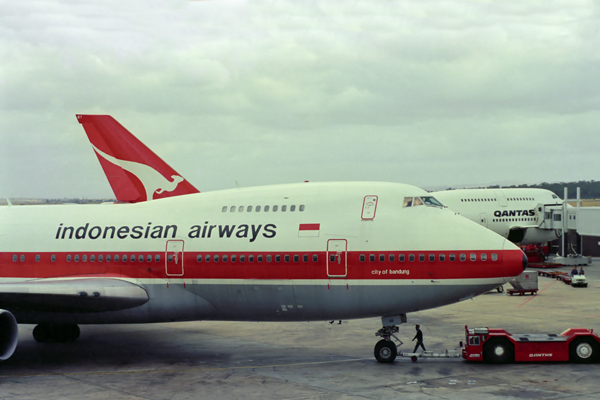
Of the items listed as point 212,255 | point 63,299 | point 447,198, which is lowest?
point 63,299

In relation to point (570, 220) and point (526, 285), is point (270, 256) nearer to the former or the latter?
point (526, 285)

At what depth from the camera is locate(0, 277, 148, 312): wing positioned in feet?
73.2

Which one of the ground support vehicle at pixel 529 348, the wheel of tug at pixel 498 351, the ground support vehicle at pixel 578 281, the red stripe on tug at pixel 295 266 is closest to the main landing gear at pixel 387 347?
the red stripe on tug at pixel 295 266

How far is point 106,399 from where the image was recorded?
18.7 m

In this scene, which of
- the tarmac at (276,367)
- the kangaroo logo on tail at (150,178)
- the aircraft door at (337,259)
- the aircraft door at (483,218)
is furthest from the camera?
the aircraft door at (483,218)

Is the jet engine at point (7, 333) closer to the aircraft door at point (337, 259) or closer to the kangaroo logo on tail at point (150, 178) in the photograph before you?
the aircraft door at point (337, 259)

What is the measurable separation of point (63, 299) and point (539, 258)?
53.8 metres

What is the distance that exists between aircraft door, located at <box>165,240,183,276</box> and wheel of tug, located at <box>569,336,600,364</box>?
1477 cm

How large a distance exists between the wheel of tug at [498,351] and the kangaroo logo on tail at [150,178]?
1740cm

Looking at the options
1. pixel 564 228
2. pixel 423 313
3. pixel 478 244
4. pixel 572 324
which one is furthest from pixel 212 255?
pixel 564 228

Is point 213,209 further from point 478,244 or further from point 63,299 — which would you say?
point 478,244

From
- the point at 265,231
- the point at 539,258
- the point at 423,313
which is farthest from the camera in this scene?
the point at 539,258

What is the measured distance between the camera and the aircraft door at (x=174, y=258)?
23.2 m

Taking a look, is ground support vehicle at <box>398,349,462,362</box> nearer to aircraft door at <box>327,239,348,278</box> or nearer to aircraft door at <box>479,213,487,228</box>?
aircraft door at <box>327,239,348,278</box>
